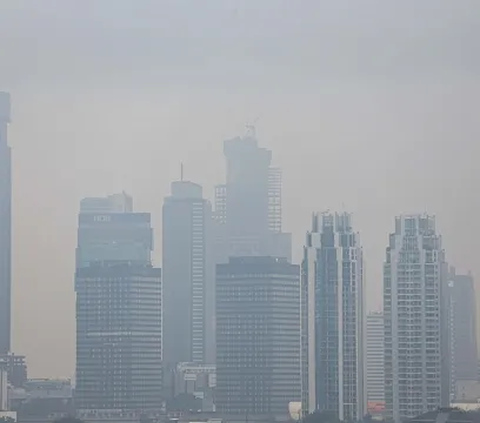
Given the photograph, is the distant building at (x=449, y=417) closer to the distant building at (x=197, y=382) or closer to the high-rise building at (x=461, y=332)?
the high-rise building at (x=461, y=332)

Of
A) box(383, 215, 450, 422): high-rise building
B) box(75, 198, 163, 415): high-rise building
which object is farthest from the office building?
box(383, 215, 450, 422): high-rise building

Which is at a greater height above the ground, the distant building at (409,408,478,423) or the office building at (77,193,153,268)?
the office building at (77,193,153,268)

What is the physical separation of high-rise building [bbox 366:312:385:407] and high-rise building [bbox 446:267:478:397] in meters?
0.68

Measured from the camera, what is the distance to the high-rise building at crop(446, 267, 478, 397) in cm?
1805

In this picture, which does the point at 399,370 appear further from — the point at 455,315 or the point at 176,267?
the point at 176,267

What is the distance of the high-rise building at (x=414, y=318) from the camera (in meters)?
17.9

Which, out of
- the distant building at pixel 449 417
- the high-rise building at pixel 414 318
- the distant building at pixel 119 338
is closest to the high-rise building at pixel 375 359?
the high-rise building at pixel 414 318

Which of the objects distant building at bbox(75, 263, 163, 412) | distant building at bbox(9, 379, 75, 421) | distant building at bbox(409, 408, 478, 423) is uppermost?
distant building at bbox(75, 263, 163, 412)

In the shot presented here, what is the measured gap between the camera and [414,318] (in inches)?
735

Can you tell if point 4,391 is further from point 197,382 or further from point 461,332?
point 461,332

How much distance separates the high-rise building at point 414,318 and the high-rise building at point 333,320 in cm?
41

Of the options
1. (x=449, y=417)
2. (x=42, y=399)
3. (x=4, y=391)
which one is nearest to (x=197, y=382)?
(x=4, y=391)

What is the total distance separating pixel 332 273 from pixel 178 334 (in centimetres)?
637

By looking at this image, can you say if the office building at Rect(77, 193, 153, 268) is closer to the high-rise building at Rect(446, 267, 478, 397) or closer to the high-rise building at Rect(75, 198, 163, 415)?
the high-rise building at Rect(75, 198, 163, 415)
